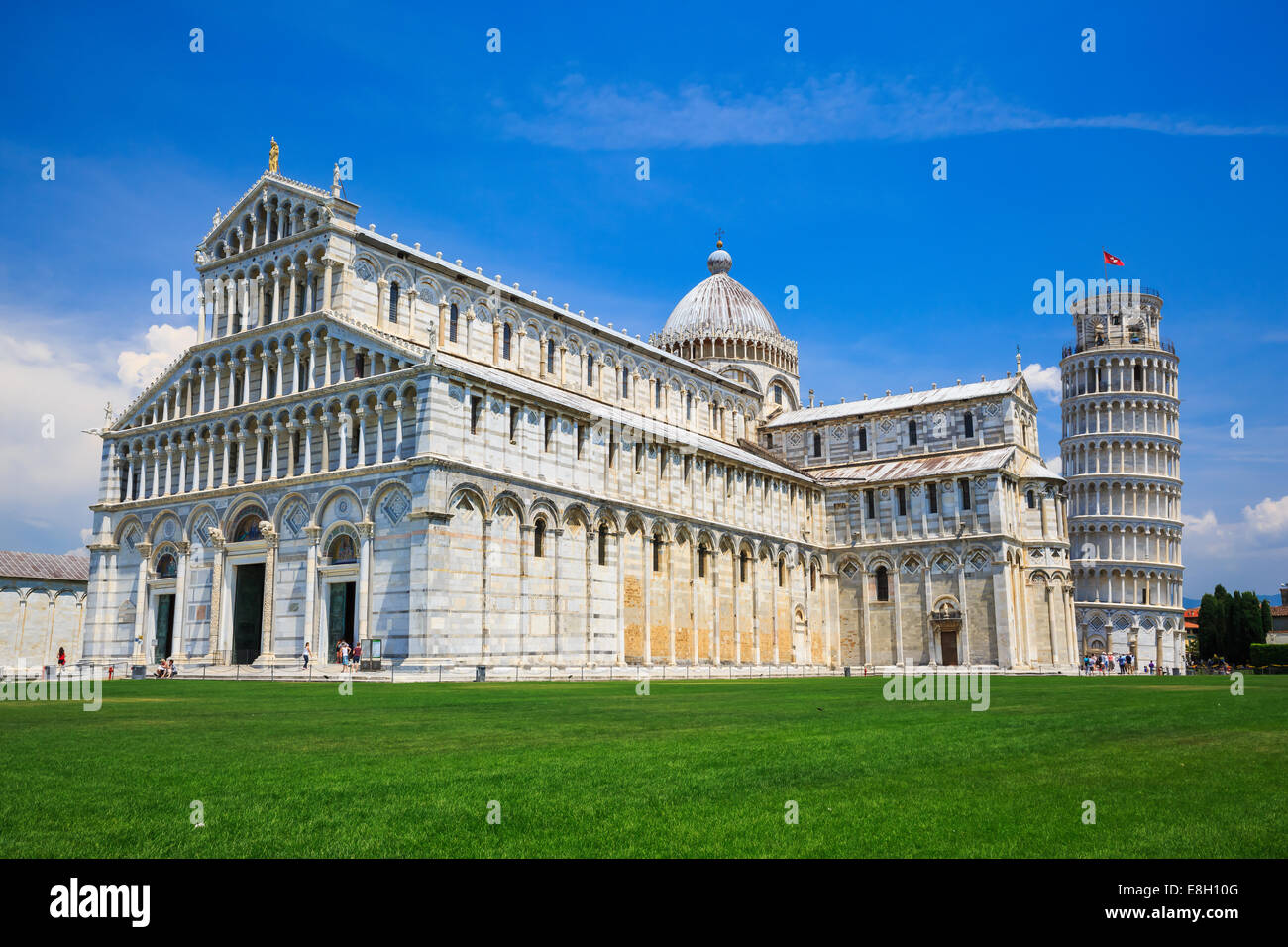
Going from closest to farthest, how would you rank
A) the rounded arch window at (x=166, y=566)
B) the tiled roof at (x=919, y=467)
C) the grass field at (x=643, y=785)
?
the grass field at (x=643, y=785) < the rounded arch window at (x=166, y=566) < the tiled roof at (x=919, y=467)

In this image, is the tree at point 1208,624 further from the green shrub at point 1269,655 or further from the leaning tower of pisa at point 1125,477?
the green shrub at point 1269,655

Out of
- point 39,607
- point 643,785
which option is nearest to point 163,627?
point 39,607

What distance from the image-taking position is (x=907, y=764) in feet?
39.9

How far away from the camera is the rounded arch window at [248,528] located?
51156 mm

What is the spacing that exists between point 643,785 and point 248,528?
149 ft

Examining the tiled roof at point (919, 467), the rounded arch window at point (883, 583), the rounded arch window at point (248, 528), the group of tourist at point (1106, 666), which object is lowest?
the group of tourist at point (1106, 666)

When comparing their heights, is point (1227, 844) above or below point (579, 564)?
below

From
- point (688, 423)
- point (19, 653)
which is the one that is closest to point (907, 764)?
point (688, 423)

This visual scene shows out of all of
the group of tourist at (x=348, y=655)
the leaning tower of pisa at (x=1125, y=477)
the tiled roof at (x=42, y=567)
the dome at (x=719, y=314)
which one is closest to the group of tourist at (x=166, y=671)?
the group of tourist at (x=348, y=655)

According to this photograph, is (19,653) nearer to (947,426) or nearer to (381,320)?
(381,320)

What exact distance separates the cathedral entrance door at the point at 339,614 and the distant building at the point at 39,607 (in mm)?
31475
